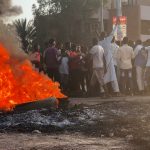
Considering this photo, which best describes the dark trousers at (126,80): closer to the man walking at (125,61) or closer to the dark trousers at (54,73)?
the man walking at (125,61)

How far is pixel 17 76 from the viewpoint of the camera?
11.6 metres

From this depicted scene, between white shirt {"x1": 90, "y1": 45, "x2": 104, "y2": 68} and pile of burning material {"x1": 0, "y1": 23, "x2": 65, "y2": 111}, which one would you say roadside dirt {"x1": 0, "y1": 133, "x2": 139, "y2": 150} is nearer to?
pile of burning material {"x1": 0, "y1": 23, "x2": 65, "y2": 111}

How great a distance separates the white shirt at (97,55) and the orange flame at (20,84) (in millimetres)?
3368

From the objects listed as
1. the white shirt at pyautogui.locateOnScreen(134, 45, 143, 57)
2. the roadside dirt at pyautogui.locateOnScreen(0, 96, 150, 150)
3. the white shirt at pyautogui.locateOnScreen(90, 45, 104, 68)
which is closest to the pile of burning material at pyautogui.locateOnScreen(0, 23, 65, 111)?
the roadside dirt at pyautogui.locateOnScreen(0, 96, 150, 150)

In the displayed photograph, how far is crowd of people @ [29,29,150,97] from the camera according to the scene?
597 inches

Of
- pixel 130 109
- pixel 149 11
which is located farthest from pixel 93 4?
pixel 130 109

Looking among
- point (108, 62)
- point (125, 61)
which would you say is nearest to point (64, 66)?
point (108, 62)

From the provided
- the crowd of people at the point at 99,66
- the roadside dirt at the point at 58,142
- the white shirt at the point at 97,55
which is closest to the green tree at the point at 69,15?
the crowd of people at the point at 99,66

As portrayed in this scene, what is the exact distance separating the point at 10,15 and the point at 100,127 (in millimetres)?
5778

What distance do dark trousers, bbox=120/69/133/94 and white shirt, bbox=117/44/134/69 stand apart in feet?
0.67

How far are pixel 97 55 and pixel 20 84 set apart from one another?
4432 millimetres

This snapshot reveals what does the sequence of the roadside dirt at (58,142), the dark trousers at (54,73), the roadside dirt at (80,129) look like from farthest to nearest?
the dark trousers at (54,73) → the roadside dirt at (80,129) → the roadside dirt at (58,142)

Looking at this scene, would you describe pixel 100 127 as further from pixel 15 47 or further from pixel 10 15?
pixel 10 15

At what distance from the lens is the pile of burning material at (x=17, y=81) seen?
10969 mm
